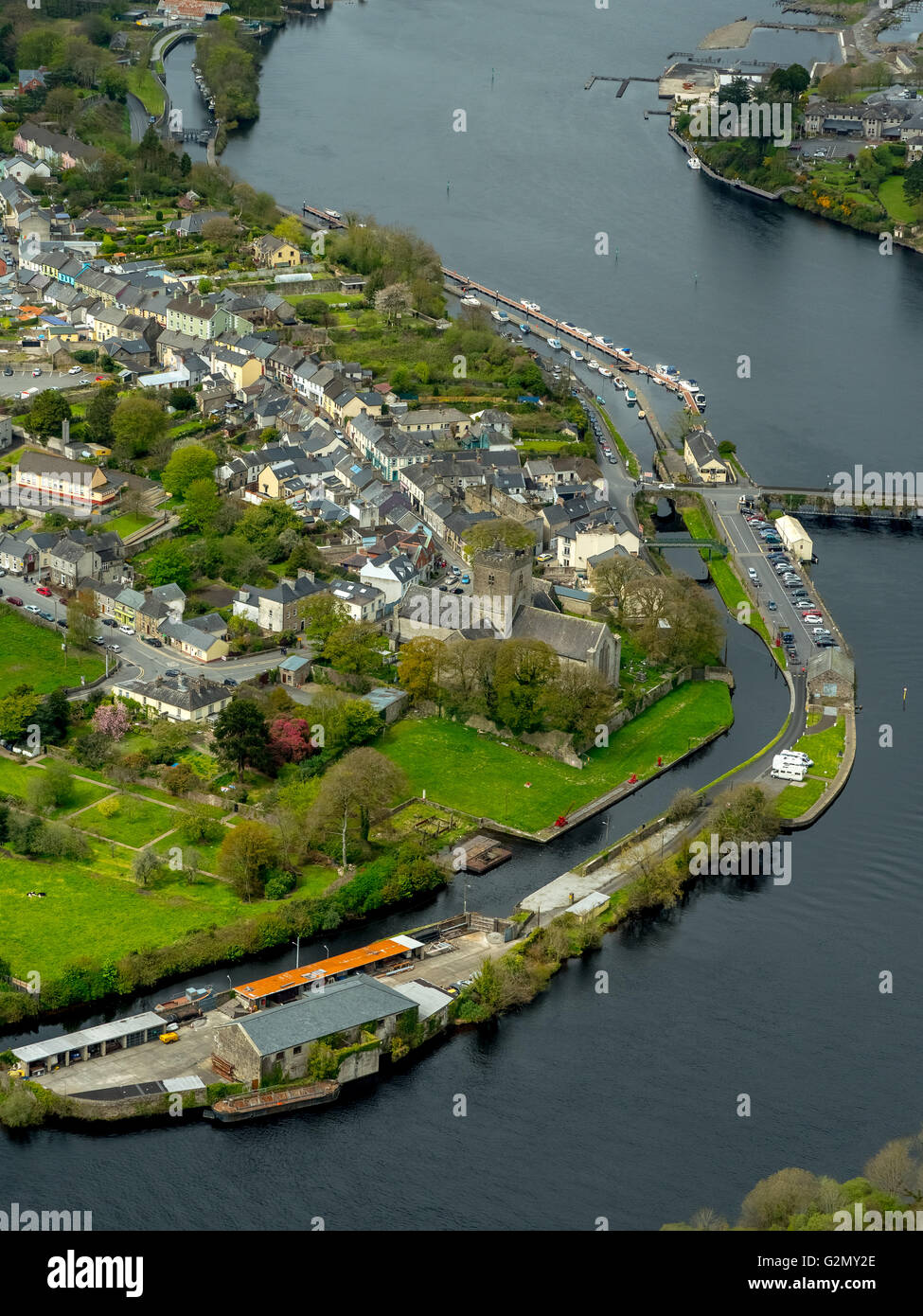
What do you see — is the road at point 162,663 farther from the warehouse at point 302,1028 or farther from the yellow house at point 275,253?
the yellow house at point 275,253

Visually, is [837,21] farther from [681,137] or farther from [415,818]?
[415,818]

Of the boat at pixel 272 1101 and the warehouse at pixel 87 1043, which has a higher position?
the warehouse at pixel 87 1043

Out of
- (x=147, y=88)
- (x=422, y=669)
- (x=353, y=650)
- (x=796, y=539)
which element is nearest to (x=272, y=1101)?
(x=422, y=669)

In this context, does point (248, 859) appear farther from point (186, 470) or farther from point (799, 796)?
point (186, 470)

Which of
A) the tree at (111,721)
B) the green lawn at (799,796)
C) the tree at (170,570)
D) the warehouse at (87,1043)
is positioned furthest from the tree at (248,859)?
the tree at (170,570)

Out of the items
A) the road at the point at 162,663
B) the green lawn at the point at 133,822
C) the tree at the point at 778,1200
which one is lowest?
the tree at the point at 778,1200

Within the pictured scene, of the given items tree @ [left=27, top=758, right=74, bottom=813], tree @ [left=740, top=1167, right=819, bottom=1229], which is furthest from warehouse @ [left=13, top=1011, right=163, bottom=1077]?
tree @ [left=740, top=1167, right=819, bottom=1229]

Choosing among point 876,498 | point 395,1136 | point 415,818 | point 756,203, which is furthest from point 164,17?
point 395,1136
